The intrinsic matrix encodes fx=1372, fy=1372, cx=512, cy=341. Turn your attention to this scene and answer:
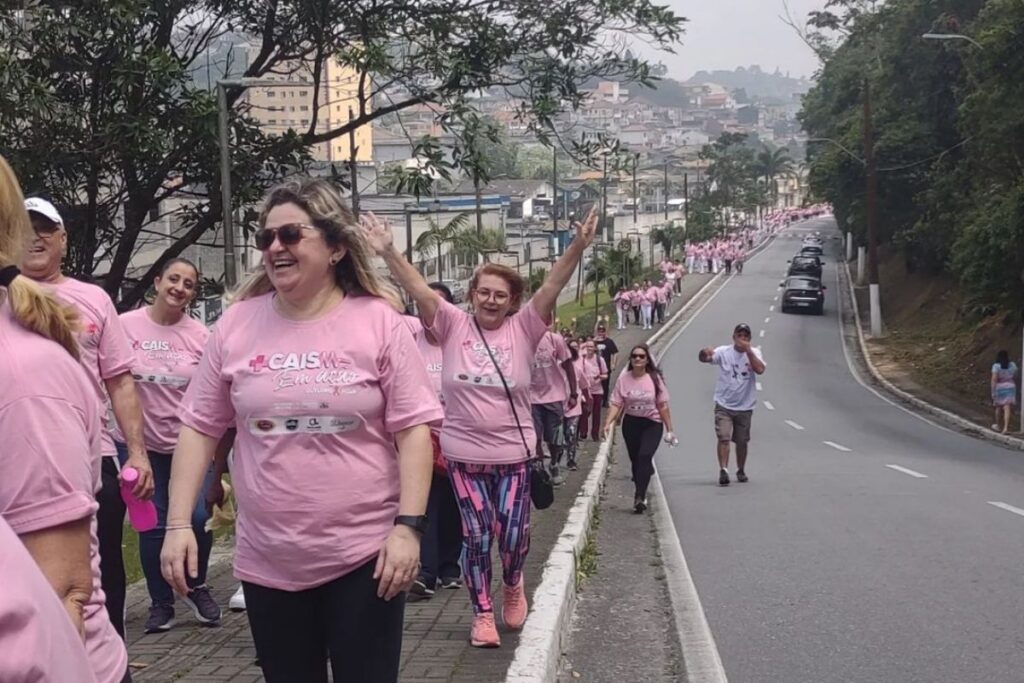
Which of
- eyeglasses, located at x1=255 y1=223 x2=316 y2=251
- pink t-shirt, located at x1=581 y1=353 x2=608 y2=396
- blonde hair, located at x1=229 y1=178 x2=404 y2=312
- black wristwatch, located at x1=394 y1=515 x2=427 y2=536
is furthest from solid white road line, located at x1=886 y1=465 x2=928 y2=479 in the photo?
eyeglasses, located at x1=255 y1=223 x2=316 y2=251

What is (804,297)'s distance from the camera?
183ft

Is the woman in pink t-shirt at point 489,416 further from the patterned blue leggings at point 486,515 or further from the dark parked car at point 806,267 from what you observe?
the dark parked car at point 806,267

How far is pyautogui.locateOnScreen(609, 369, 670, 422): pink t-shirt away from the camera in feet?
41.9

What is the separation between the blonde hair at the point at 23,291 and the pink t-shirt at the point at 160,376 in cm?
340

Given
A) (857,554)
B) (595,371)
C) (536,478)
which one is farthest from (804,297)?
(536,478)

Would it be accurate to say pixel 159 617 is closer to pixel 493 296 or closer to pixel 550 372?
pixel 493 296

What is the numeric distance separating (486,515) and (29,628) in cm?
469

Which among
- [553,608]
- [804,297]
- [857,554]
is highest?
[553,608]

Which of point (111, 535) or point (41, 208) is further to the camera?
point (111, 535)

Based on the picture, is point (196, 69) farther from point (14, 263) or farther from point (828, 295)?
point (828, 295)

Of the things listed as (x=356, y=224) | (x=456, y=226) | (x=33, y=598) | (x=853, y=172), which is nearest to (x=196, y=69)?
(x=356, y=224)

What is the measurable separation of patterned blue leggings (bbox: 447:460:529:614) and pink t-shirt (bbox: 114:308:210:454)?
1297 mm

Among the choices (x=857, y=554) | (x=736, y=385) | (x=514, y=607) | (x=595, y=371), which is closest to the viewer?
(x=514, y=607)

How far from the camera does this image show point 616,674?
665 cm
